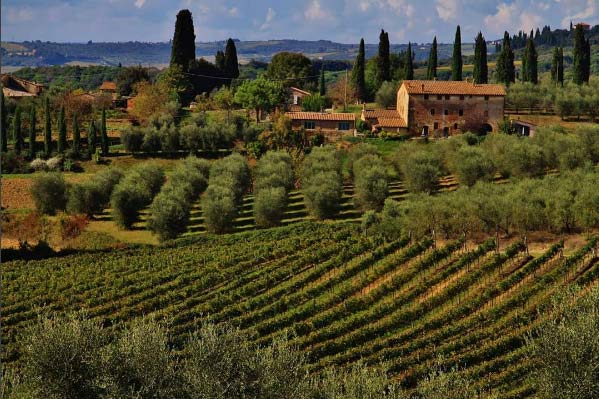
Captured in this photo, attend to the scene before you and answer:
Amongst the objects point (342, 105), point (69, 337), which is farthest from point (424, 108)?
point (69, 337)

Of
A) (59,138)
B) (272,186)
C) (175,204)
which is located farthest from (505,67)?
(175,204)

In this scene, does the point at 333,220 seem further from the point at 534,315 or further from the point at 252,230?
the point at 534,315

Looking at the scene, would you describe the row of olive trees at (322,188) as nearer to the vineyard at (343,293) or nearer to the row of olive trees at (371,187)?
the row of olive trees at (371,187)

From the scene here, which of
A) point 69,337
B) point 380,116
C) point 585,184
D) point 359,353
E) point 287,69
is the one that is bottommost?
point 359,353

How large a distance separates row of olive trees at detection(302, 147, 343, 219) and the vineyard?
4895 mm

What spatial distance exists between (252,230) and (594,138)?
1036 inches

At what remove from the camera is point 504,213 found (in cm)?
3941

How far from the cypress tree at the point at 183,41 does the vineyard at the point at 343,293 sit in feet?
150

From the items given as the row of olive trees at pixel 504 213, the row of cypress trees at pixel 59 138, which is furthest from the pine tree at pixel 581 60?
the row of cypress trees at pixel 59 138

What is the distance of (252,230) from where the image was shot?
45.2 m

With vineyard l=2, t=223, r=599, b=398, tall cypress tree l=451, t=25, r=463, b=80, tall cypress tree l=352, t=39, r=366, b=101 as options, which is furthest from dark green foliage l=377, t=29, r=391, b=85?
vineyard l=2, t=223, r=599, b=398

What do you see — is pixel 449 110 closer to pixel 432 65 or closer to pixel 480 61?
pixel 480 61

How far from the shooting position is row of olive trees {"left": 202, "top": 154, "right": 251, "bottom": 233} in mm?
44438

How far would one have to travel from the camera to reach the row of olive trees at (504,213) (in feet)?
127
